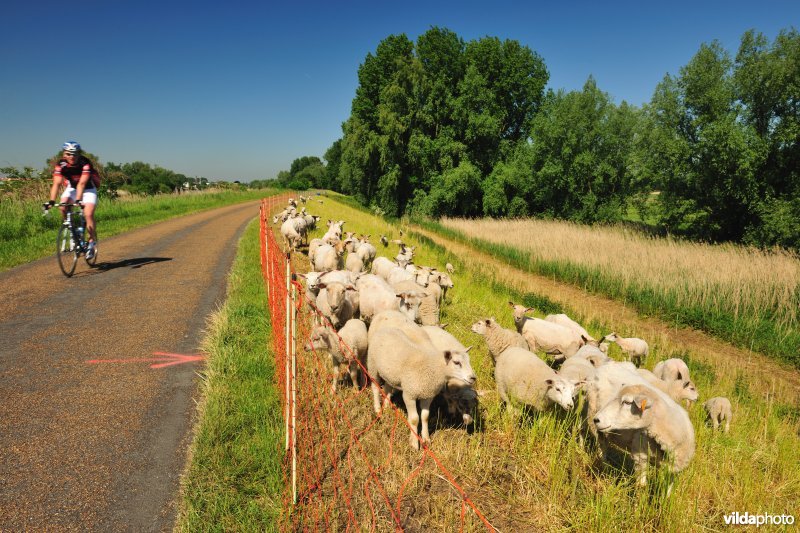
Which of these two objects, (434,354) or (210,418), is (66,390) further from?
(434,354)

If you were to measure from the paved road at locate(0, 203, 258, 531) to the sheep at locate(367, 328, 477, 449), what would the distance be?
2.28m

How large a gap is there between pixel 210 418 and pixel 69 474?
1220 millimetres

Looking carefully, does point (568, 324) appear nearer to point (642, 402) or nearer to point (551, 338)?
point (551, 338)

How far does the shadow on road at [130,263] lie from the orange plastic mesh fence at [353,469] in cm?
776

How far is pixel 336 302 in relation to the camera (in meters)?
6.95

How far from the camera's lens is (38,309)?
7410mm

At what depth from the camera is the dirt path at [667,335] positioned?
28.3 ft

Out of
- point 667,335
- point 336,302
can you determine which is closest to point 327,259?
point 336,302

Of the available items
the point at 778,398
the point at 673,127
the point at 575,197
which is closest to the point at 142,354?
the point at 778,398

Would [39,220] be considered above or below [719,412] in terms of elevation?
above

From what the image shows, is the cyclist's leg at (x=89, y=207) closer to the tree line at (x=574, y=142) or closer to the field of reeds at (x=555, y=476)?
the field of reeds at (x=555, y=476)

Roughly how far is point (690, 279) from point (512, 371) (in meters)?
11.5

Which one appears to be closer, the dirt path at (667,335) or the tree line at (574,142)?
the dirt path at (667,335)

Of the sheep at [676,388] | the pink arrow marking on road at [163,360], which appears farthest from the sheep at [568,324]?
the pink arrow marking on road at [163,360]
